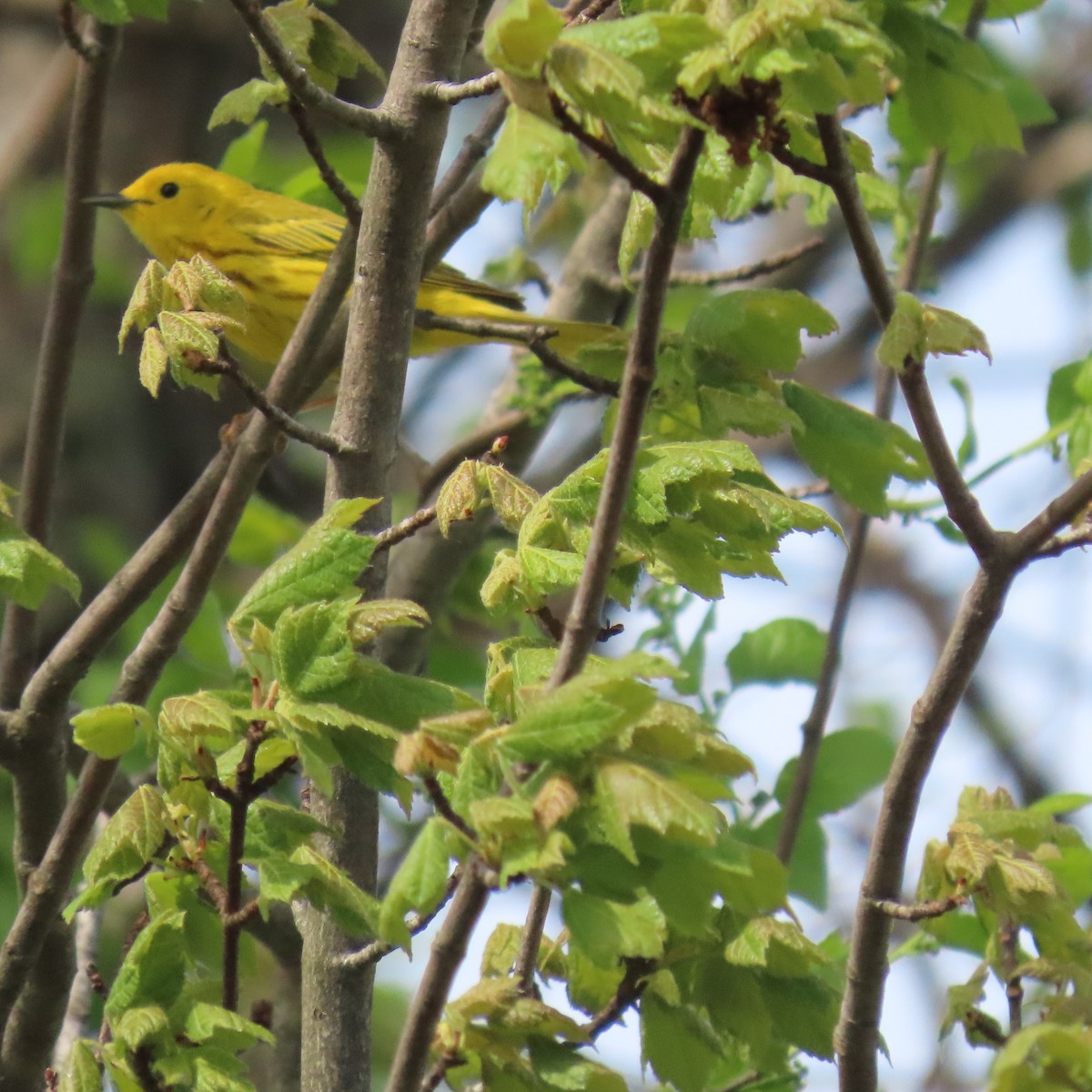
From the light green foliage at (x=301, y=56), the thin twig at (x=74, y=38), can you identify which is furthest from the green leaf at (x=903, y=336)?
the thin twig at (x=74, y=38)

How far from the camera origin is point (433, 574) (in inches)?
139

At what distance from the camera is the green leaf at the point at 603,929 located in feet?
4.09

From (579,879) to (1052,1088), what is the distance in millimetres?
428

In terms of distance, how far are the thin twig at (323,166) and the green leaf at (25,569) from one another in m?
0.67

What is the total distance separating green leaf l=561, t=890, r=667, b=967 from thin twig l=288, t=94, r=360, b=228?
1299mm

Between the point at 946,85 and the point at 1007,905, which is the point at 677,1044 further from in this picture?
the point at 946,85

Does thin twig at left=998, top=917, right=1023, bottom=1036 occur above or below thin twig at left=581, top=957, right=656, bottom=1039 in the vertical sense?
above

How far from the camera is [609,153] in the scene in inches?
49.7

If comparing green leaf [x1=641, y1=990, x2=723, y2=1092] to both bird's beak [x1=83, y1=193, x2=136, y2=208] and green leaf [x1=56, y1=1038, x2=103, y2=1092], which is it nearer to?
green leaf [x1=56, y1=1038, x2=103, y2=1092]

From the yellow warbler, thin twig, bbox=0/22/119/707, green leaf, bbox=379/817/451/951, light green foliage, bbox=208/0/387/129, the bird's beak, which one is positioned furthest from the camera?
the bird's beak

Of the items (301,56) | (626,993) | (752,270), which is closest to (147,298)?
(301,56)

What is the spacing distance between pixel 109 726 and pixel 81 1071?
358mm

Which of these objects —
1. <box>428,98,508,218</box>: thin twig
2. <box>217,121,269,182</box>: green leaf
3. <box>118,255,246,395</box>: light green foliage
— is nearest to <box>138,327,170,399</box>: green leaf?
<box>118,255,246,395</box>: light green foliage

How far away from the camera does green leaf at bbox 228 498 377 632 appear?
1.60m
